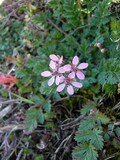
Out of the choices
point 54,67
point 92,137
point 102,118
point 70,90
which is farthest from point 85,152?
point 54,67

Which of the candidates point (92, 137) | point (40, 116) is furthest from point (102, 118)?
point (40, 116)

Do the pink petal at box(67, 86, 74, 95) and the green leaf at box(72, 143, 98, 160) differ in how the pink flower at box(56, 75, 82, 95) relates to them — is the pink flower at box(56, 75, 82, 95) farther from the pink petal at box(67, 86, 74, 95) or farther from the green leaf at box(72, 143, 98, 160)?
the green leaf at box(72, 143, 98, 160)

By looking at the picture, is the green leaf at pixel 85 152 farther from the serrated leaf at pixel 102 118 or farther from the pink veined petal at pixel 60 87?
the pink veined petal at pixel 60 87

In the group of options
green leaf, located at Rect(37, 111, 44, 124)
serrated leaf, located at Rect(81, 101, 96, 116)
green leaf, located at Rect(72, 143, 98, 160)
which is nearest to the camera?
green leaf, located at Rect(72, 143, 98, 160)

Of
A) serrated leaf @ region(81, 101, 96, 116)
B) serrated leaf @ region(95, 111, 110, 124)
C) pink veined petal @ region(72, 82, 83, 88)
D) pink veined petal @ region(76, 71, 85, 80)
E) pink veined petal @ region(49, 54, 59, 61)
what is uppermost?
pink veined petal @ region(49, 54, 59, 61)

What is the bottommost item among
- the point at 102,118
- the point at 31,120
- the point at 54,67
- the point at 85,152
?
the point at 85,152

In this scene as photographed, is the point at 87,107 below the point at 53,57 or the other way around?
below

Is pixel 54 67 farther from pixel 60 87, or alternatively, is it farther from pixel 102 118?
pixel 102 118

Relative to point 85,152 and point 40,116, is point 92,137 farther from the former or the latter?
point 40,116

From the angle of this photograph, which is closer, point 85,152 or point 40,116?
point 85,152

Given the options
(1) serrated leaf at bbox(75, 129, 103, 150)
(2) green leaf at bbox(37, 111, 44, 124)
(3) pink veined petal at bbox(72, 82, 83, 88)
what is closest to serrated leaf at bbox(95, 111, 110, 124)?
(1) serrated leaf at bbox(75, 129, 103, 150)

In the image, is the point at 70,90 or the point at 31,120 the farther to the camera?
the point at 31,120
